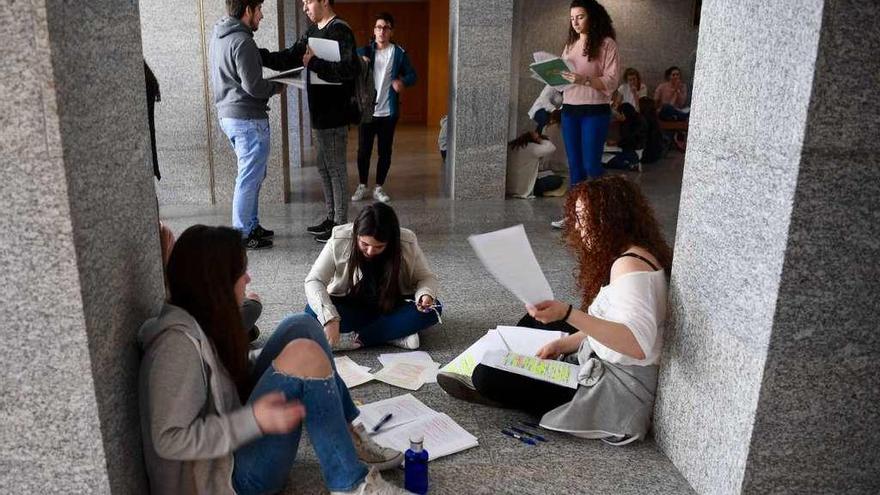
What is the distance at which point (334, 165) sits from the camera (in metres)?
5.64

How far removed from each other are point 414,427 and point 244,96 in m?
3.14

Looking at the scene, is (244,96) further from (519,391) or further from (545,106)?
(545,106)

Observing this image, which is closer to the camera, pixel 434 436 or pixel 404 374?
pixel 434 436

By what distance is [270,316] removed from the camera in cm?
413

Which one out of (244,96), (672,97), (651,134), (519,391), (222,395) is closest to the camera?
(222,395)

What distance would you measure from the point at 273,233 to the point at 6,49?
450 centimetres

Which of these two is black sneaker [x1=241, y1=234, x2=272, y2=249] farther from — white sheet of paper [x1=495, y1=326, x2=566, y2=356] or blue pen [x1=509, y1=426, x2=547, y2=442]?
blue pen [x1=509, y1=426, x2=547, y2=442]

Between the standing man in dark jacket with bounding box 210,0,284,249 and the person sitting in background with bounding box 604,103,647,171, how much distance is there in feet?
19.4

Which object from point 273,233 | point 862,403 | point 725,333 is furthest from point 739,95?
point 273,233

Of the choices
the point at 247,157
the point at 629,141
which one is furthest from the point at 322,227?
the point at 629,141

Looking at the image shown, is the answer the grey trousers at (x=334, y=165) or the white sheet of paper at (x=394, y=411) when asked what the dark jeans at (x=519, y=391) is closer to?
the white sheet of paper at (x=394, y=411)

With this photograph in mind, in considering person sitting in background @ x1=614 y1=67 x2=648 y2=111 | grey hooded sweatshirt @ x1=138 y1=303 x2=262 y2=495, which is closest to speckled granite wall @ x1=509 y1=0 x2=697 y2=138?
person sitting in background @ x1=614 y1=67 x2=648 y2=111

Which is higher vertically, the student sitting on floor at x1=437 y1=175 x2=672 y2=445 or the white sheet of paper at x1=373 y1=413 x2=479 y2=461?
the student sitting on floor at x1=437 y1=175 x2=672 y2=445

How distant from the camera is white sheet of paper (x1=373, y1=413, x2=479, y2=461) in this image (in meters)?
2.74
